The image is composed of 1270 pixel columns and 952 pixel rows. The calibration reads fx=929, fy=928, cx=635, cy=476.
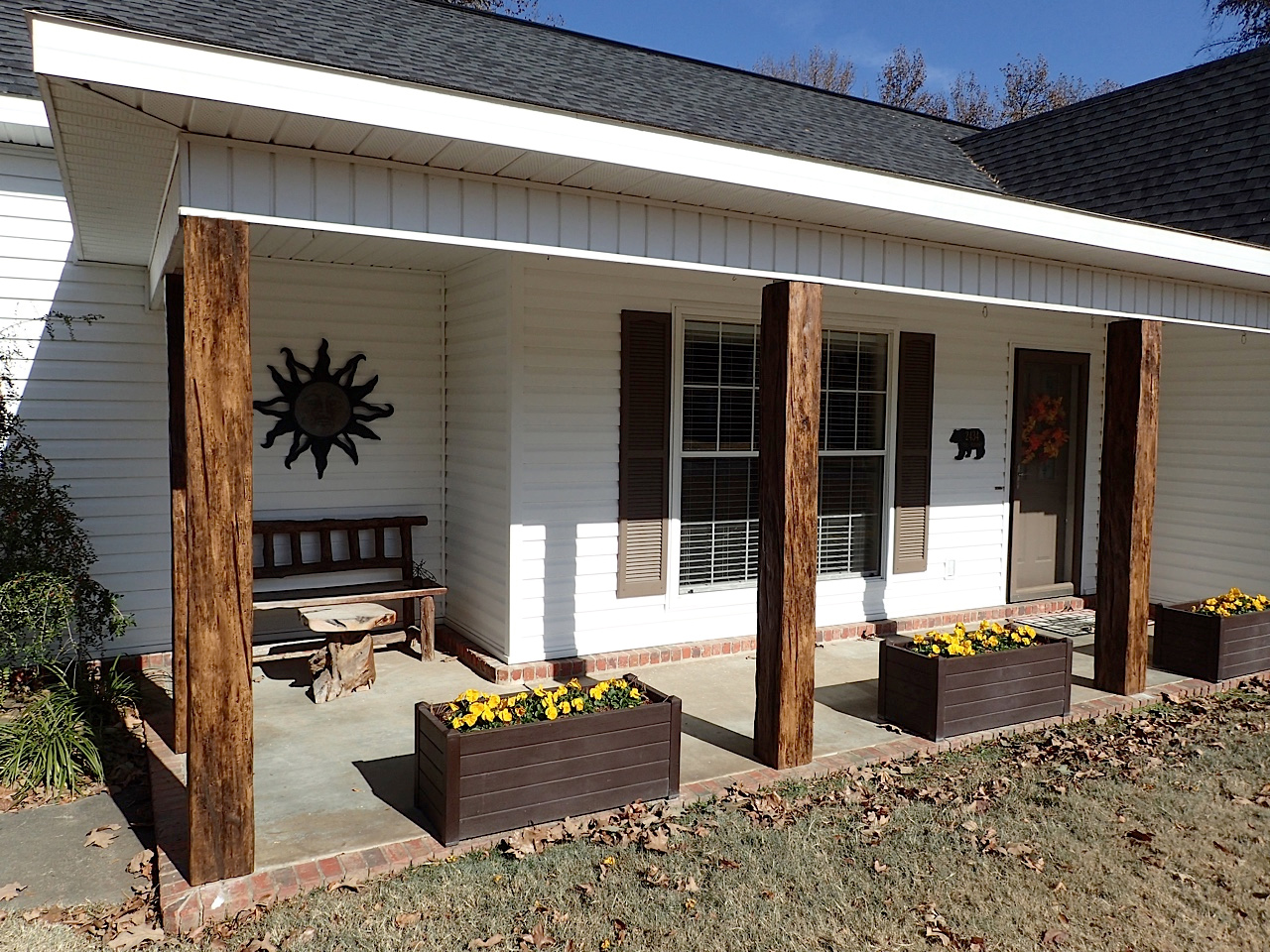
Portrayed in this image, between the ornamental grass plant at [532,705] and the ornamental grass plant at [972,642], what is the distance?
1.82 m

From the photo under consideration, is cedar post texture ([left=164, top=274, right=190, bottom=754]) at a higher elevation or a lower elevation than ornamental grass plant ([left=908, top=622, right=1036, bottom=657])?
higher

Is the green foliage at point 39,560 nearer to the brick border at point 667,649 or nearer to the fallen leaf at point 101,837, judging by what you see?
the fallen leaf at point 101,837

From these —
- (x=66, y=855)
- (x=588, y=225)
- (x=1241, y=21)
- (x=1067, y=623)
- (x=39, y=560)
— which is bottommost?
(x=66, y=855)

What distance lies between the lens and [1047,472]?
26.7 ft

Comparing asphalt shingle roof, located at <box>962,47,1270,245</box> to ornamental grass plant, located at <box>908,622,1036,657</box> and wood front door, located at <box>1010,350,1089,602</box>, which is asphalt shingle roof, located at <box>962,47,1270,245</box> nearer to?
wood front door, located at <box>1010,350,1089,602</box>

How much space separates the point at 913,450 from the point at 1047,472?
5.55 ft

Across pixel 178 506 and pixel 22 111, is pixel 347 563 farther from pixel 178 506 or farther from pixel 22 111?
pixel 22 111

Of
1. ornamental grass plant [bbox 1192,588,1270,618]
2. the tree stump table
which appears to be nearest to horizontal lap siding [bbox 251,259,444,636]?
the tree stump table

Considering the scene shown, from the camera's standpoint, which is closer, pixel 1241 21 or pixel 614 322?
pixel 614 322

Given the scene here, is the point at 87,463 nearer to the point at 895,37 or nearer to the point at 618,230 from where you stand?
the point at 618,230

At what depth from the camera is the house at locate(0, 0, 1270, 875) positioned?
3.15m

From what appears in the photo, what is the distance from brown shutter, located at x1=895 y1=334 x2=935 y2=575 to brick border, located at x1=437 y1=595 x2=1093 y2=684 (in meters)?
0.47

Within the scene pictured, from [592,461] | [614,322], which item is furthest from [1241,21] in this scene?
[592,461]

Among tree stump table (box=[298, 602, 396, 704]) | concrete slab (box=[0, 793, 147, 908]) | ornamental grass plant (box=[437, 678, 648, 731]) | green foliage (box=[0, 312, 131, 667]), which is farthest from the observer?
tree stump table (box=[298, 602, 396, 704])
